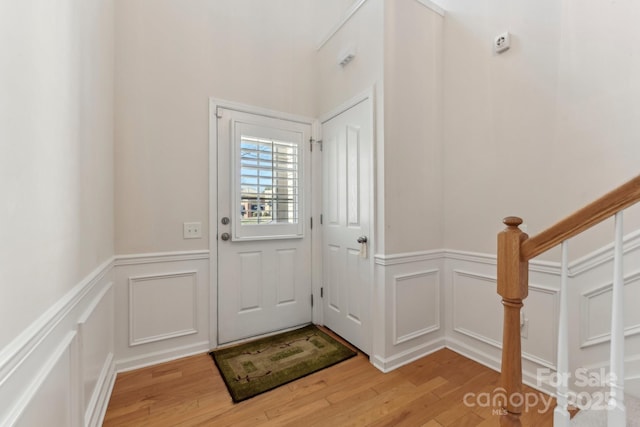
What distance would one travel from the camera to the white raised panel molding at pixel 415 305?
211 cm

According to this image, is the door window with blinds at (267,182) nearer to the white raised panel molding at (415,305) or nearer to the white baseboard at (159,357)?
the white baseboard at (159,357)

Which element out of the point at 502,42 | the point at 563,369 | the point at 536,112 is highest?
the point at 502,42

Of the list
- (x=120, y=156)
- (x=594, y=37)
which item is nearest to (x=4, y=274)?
(x=120, y=156)

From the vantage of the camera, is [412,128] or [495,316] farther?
[412,128]

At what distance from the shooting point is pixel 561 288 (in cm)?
90

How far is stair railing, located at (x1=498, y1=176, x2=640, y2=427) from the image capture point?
2.64 ft

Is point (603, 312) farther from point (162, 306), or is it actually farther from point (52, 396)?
point (162, 306)

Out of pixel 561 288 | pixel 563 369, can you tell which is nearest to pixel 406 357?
pixel 563 369

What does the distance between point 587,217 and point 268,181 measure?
2.21 meters

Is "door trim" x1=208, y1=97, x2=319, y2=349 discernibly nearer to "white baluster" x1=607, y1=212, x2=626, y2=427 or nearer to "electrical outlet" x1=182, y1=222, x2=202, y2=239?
"electrical outlet" x1=182, y1=222, x2=202, y2=239

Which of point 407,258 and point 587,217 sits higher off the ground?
point 587,217

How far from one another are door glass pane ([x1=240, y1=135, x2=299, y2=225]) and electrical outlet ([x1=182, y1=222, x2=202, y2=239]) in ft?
1.22

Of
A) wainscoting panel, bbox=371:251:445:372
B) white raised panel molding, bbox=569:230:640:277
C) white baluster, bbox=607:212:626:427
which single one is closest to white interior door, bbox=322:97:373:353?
wainscoting panel, bbox=371:251:445:372

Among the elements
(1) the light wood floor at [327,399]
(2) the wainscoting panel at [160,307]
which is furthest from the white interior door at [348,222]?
(2) the wainscoting panel at [160,307]
